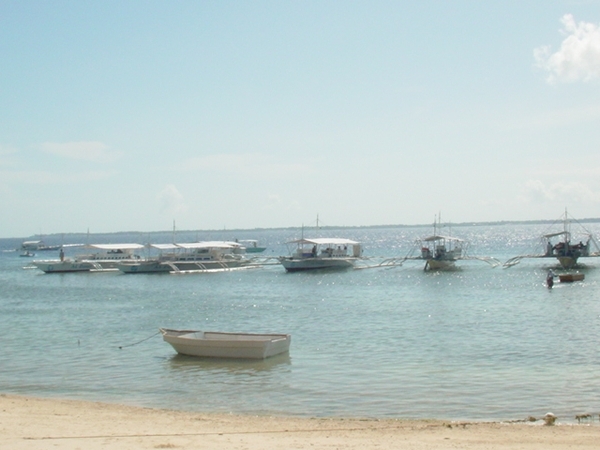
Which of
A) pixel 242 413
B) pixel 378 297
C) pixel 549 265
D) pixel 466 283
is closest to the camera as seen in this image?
pixel 242 413

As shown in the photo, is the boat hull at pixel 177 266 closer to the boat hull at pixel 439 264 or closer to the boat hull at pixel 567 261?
the boat hull at pixel 439 264

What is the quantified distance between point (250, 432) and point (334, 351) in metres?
13.2

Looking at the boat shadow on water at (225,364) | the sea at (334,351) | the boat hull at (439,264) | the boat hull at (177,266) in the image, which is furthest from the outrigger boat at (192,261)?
the boat shadow on water at (225,364)

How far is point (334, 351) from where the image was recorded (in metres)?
29.5

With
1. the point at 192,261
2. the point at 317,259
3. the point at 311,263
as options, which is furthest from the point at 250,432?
the point at 192,261

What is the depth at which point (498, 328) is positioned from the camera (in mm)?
35844

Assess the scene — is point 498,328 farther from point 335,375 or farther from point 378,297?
Result: point 378,297

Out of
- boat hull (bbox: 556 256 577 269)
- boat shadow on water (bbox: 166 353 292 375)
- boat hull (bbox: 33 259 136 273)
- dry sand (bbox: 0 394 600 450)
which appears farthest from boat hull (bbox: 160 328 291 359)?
boat hull (bbox: 33 259 136 273)

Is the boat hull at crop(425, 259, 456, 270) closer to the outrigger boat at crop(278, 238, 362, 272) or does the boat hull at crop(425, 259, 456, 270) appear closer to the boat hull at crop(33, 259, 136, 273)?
the outrigger boat at crop(278, 238, 362, 272)

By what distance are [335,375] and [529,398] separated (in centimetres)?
654

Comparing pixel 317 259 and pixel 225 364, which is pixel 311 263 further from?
pixel 225 364

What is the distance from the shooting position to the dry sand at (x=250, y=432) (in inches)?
586

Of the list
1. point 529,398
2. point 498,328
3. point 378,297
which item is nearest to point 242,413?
point 529,398

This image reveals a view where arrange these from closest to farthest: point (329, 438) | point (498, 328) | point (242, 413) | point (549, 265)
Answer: point (329, 438) < point (242, 413) < point (498, 328) < point (549, 265)
